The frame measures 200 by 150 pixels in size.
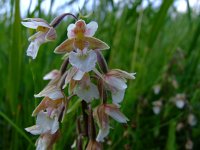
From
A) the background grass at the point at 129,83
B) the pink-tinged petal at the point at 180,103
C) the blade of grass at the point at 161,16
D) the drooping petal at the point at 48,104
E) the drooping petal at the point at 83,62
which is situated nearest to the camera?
the drooping petal at the point at 83,62

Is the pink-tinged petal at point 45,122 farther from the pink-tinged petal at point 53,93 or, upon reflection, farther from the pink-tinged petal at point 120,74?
the pink-tinged petal at point 120,74

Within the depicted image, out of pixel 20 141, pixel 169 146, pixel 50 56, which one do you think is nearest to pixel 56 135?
pixel 20 141

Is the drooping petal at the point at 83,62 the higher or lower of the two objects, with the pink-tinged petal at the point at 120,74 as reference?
higher

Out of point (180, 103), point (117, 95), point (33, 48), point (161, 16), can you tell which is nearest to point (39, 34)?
point (33, 48)

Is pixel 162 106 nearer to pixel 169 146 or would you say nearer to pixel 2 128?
pixel 169 146

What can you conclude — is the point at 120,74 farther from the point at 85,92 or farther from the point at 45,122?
the point at 45,122

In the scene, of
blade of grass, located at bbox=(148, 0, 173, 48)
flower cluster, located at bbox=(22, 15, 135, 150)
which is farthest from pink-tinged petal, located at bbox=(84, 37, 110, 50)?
blade of grass, located at bbox=(148, 0, 173, 48)

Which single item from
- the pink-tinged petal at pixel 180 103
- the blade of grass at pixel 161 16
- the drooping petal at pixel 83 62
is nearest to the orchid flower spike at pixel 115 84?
the drooping petal at pixel 83 62

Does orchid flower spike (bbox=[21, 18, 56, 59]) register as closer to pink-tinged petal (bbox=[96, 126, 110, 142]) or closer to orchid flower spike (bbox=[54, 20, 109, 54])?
orchid flower spike (bbox=[54, 20, 109, 54])
